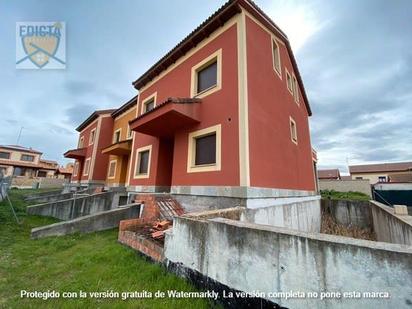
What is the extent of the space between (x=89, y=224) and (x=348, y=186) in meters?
26.3

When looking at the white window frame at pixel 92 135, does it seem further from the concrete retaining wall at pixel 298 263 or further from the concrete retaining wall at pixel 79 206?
the concrete retaining wall at pixel 298 263

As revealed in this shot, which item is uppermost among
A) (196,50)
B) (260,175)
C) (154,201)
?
(196,50)

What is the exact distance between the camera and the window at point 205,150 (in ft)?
22.6

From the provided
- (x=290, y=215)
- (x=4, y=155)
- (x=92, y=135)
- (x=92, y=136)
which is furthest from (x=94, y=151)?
(x=4, y=155)

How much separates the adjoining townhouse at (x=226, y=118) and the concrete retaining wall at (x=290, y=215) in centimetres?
37

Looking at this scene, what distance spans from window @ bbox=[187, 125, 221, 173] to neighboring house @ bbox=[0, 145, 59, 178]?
157 feet

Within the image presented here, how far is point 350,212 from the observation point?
1230 cm

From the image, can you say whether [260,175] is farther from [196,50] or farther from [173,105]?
[196,50]

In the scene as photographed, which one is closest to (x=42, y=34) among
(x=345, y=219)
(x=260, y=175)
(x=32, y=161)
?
(x=260, y=175)

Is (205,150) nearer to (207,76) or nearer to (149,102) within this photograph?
(207,76)

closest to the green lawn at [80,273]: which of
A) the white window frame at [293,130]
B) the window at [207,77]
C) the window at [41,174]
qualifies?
the window at [207,77]

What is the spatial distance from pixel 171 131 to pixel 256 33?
17.7ft

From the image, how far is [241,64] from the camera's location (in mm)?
6750

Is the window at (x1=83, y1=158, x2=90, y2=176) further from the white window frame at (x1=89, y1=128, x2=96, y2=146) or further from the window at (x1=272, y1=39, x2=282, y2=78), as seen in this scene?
the window at (x1=272, y1=39, x2=282, y2=78)
